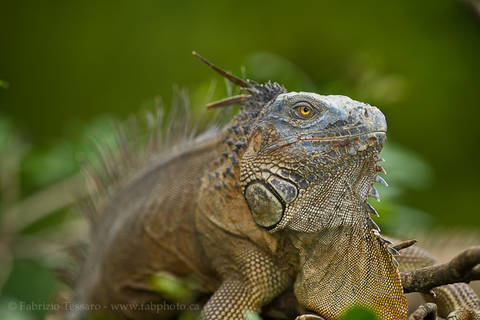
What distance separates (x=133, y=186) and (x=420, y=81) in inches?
209

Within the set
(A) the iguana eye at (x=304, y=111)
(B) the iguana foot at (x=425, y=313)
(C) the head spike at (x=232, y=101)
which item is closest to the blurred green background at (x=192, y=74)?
(C) the head spike at (x=232, y=101)

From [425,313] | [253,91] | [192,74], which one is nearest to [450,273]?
[425,313]

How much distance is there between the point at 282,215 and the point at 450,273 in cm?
86

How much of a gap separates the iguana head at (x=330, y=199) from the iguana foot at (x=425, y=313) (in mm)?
165

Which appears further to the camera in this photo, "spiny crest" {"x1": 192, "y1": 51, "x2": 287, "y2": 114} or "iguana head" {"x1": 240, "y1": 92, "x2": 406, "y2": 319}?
"spiny crest" {"x1": 192, "y1": 51, "x2": 287, "y2": 114}

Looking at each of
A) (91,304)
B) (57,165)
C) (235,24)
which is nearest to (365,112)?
(91,304)

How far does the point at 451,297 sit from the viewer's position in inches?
106

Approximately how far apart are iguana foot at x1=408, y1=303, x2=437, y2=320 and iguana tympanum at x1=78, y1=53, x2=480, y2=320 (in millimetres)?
133

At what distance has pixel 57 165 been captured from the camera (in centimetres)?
586

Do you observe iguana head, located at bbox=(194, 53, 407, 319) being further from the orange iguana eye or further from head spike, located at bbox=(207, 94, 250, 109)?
head spike, located at bbox=(207, 94, 250, 109)

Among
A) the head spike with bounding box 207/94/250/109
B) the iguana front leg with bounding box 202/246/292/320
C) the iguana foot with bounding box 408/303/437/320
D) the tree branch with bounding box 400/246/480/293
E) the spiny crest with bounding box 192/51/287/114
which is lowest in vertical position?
the iguana front leg with bounding box 202/246/292/320

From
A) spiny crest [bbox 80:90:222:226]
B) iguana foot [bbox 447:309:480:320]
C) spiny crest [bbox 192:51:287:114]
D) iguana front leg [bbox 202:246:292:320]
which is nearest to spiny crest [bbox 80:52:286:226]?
spiny crest [bbox 80:90:222:226]

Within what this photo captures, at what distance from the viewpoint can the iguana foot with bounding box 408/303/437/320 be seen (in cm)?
224

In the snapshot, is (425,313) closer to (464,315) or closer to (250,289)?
(464,315)
